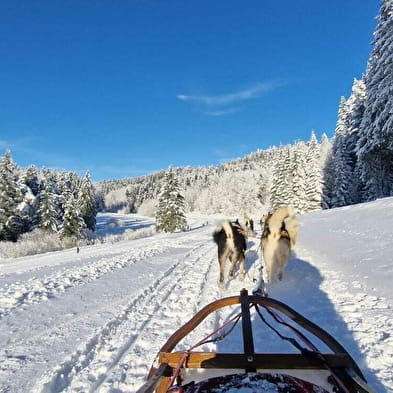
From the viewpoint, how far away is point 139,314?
5.68 meters

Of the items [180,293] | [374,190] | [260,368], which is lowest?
[180,293]

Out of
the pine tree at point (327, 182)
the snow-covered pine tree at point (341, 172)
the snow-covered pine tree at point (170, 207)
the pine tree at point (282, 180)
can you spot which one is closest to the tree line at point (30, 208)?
the snow-covered pine tree at point (170, 207)

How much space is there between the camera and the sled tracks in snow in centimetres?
341

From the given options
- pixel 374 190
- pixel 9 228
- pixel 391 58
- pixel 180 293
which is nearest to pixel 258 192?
pixel 374 190

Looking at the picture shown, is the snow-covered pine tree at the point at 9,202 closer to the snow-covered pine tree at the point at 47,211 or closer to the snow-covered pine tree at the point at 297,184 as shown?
the snow-covered pine tree at the point at 47,211

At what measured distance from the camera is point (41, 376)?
11.6ft

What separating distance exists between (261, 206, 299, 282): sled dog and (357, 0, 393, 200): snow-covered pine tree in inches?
548

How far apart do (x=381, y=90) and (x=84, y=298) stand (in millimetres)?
19415

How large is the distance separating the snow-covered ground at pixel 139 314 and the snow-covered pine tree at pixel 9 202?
92.2 feet

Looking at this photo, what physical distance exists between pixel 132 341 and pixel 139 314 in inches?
48.1

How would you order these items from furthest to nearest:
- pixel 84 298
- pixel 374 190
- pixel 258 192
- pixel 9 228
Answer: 1. pixel 258 192
2. pixel 9 228
3. pixel 374 190
4. pixel 84 298

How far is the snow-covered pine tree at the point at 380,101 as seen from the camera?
59.1 ft

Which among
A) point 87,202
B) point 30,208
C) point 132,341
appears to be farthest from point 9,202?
point 132,341

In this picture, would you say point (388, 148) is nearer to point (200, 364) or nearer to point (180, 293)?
point (180, 293)
